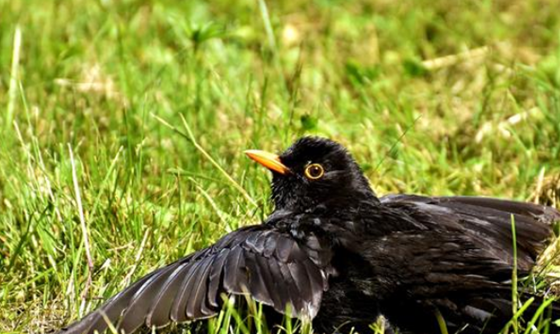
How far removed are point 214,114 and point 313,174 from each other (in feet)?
5.67

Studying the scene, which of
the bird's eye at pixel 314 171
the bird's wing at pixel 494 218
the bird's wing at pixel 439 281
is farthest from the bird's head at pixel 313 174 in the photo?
the bird's wing at pixel 439 281

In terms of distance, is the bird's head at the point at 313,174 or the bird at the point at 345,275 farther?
the bird's head at the point at 313,174

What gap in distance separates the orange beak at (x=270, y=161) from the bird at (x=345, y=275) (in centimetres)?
24

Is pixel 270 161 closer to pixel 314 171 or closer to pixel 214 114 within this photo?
pixel 314 171

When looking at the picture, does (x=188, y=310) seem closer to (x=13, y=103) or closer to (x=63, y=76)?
(x=13, y=103)

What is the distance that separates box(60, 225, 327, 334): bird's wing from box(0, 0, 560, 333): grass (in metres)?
0.29

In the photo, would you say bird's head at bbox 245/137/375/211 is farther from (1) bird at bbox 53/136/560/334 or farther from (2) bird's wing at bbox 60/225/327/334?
(2) bird's wing at bbox 60/225/327/334

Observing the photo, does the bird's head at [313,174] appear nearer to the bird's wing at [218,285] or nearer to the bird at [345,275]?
the bird at [345,275]

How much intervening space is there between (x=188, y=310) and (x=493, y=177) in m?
2.53

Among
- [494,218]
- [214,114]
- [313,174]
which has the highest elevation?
[313,174]

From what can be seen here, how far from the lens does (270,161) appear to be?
5.34m

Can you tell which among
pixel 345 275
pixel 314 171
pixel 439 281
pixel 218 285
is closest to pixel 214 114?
pixel 314 171

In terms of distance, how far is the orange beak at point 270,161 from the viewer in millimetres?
5328

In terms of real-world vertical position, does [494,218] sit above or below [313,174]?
below
